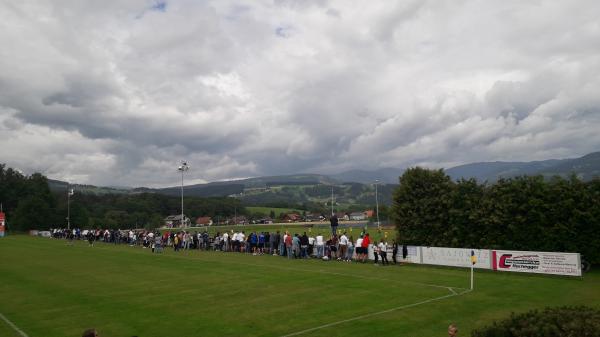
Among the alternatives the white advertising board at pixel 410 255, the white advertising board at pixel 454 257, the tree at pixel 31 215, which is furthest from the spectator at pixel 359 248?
the tree at pixel 31 215

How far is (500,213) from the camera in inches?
1101

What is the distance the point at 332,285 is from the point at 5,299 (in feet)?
43.0

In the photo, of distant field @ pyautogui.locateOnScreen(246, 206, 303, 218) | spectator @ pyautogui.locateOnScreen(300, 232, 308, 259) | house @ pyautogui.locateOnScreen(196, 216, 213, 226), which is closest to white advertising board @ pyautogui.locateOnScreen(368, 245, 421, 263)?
spectator @ pyautogui.locateOnScreen(300, 232, 308, 259)

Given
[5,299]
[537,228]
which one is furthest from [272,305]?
[537,228]

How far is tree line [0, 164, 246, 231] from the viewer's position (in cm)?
10619

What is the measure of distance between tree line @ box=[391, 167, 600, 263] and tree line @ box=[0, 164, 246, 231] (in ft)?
324

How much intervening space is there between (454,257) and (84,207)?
119015mm

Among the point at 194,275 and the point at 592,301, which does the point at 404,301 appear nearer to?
the point at 592,301

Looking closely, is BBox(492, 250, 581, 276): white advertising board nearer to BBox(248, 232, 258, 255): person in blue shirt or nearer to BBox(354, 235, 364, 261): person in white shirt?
BBox(354, 235, 364, 261): person in white shirt

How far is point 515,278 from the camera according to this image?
22.3 meters

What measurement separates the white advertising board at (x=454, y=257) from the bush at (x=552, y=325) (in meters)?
19.2

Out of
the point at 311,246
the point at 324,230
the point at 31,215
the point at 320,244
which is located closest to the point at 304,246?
the point at 311,246

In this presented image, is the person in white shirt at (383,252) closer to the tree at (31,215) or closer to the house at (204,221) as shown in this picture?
the tree at (31,215)

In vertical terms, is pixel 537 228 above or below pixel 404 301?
above
